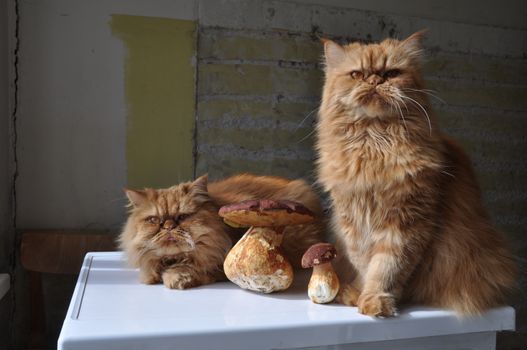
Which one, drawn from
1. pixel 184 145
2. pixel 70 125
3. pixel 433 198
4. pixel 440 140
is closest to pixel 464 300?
pixel 433 198

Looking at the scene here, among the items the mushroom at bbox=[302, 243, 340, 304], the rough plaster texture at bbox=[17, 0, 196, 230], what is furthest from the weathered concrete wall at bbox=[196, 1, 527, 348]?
the mushroom at bbox=[302, 243, 340, 304]

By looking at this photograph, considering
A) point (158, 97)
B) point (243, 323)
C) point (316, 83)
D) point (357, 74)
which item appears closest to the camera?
point (243, 323)

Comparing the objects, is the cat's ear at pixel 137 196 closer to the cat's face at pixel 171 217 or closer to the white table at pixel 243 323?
the cat's face at pixel 171 217

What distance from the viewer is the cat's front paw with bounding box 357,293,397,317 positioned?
79 centimetres

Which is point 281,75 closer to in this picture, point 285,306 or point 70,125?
point 70,125

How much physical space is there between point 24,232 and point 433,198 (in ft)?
4.41

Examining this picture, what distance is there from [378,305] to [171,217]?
0.48 m

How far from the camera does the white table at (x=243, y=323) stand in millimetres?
731

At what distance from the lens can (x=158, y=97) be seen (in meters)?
1.60

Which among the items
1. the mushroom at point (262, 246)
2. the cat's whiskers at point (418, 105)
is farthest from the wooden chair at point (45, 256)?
the cat's whiskers at point (418, 105)

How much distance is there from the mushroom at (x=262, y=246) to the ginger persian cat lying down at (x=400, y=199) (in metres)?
0.12

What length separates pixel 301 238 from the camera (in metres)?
1.08

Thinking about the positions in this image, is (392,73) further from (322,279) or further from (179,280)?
(179,280)

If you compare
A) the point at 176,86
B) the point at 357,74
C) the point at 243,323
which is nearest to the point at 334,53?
the point at 357,74
